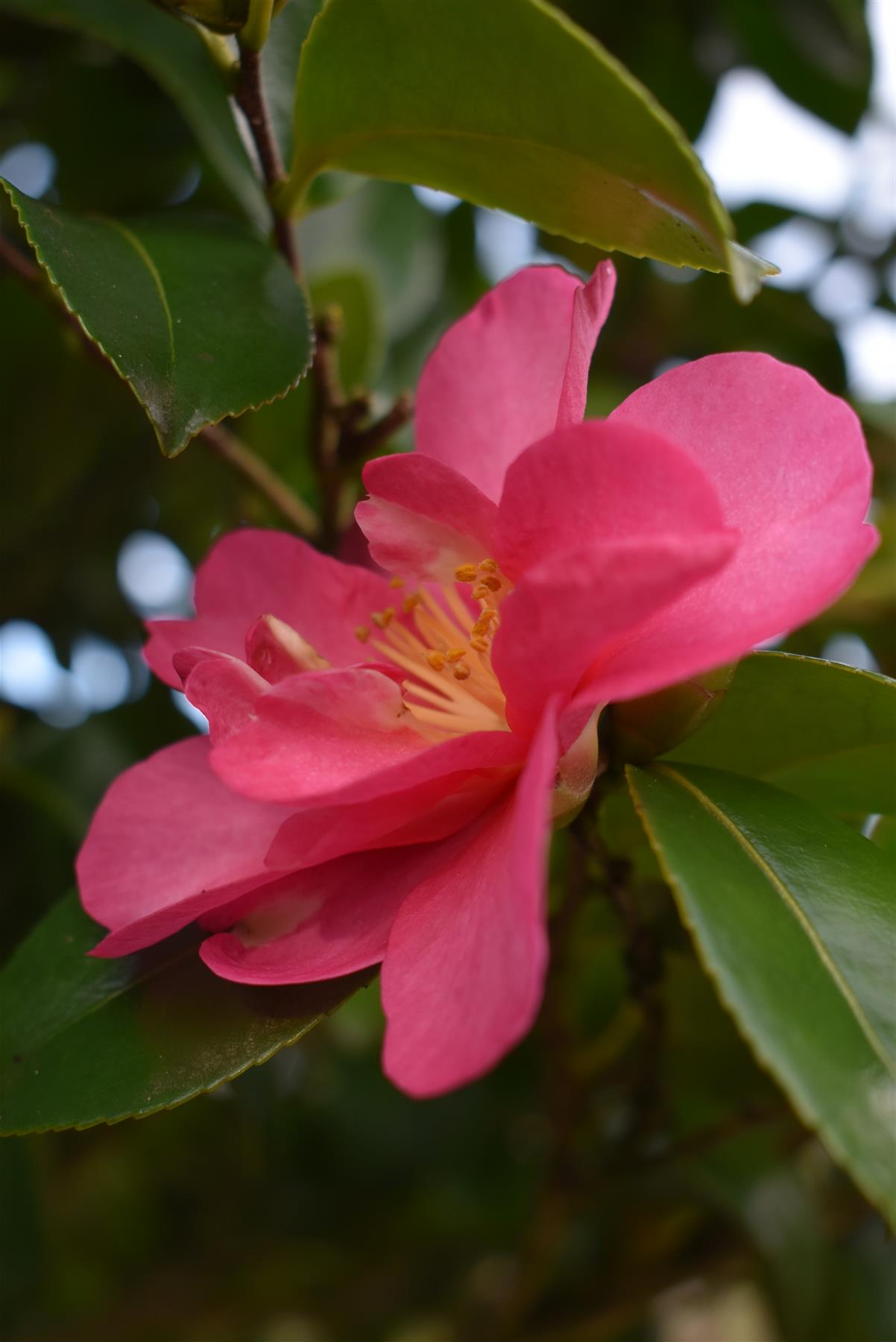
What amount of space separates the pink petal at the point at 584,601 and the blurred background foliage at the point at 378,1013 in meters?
0.32

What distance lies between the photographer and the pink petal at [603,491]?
1.19 ft

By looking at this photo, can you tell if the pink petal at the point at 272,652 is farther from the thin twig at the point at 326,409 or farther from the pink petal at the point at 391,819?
the thin twig at the point at 326,409

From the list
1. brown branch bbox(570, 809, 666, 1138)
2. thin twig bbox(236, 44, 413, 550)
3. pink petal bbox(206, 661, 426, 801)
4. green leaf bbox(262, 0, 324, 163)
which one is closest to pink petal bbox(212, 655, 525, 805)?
pink petal bbox(206, 661, 426, 801)

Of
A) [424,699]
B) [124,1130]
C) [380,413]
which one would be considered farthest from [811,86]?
[124,1130]

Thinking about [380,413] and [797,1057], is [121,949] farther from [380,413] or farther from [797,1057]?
[380,413]

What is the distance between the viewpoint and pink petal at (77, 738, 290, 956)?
48 cm

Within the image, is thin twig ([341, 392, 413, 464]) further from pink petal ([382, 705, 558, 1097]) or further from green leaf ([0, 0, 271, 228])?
pink petal ([382, 705, 558, 1097])

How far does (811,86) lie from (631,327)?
0.92ft

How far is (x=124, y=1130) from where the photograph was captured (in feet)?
4.31

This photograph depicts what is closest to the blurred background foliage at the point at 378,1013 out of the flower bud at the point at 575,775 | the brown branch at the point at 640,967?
the brown branch at the point at 640,967

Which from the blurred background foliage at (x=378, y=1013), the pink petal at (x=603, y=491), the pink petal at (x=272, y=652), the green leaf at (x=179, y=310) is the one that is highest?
the green leaf at (x=179, y=310)

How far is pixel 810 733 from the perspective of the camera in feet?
1.69

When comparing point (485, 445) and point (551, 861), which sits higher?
point (485, 445)

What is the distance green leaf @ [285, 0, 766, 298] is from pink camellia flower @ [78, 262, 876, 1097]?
0.04 metres
